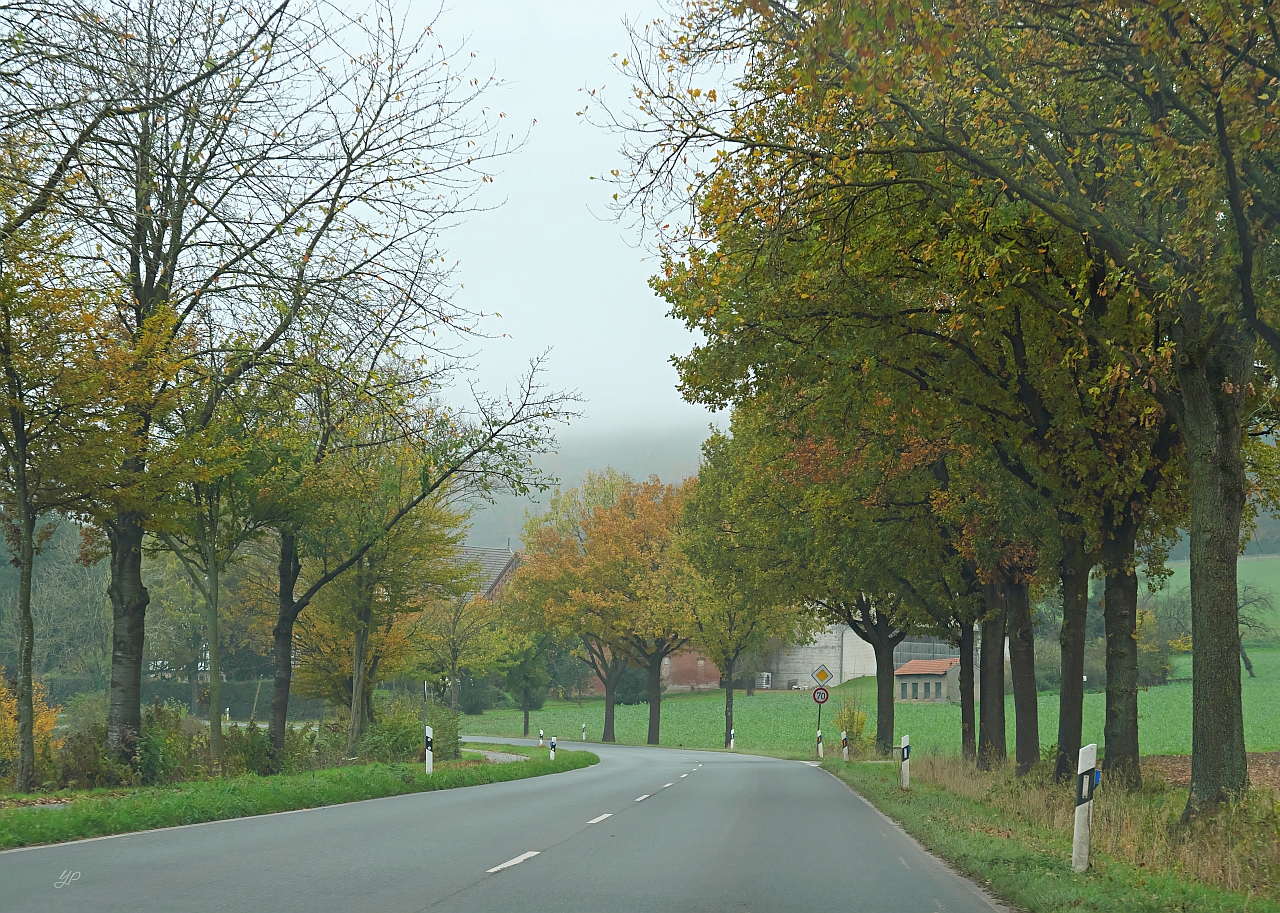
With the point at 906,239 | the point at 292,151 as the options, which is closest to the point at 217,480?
the point at 292,151

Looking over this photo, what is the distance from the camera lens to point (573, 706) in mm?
92375

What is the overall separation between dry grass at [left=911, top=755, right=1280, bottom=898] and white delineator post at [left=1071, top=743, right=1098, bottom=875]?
0.54 m

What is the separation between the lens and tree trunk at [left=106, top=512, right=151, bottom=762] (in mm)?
18984

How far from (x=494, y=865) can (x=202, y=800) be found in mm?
5996

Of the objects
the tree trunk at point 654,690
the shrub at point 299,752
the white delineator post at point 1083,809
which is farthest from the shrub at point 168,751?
the tree trunk at point 654,690

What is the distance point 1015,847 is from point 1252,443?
1006 cm

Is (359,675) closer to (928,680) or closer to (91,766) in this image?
(91,766)

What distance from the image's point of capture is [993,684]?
25.7 metres

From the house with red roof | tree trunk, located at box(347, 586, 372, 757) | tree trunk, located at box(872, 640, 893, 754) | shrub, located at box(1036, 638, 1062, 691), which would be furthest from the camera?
the house with red roof

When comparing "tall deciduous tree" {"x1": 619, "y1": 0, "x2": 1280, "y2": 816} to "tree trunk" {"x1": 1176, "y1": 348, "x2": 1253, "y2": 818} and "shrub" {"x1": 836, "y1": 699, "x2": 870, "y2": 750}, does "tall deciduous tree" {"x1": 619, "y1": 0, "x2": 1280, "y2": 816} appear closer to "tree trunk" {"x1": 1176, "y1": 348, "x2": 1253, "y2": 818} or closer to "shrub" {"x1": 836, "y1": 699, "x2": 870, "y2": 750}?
"tree trunk" {"x1": 1176, "y1": 348, "x2": 1253, "y2": 818}

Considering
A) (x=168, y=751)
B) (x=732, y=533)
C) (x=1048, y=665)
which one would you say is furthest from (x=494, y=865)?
(x=1048, y=665)

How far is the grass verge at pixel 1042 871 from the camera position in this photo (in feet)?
24.5

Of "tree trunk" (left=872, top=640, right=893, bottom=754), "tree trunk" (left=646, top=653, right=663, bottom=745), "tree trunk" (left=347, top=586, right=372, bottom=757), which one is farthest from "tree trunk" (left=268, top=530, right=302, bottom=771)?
"tree trunk" (left=646, top=653, right=663, bottom=745)

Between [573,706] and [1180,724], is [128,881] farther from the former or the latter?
[573,706]
